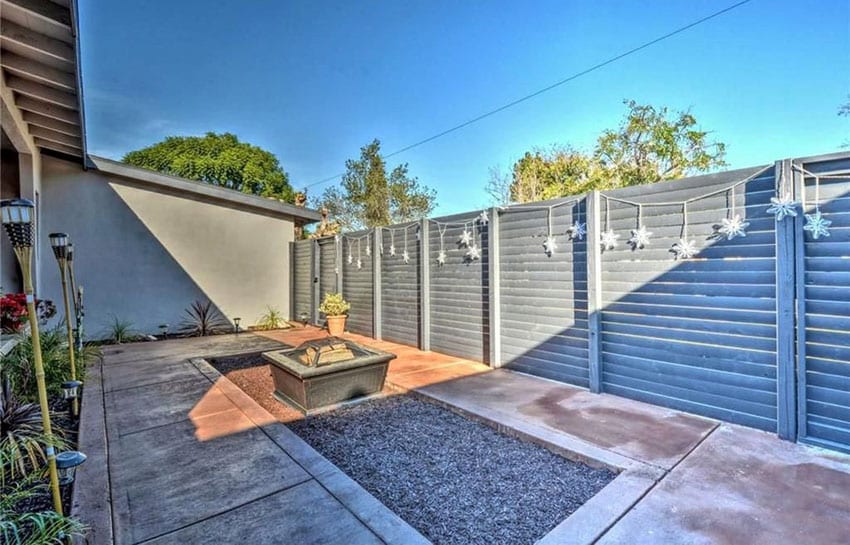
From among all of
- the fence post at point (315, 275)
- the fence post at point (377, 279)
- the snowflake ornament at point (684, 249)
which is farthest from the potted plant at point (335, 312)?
the snowflake ornament at point (684, 249)

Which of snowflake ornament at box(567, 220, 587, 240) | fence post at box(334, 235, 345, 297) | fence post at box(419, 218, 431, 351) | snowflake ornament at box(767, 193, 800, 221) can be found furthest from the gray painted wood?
fence post at box(334, 235, 345, 297)

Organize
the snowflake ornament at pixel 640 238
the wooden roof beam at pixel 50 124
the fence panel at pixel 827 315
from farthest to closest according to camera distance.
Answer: the wooden roof beam at pixel 50 124 < the snowflake ornament at pixel 640 238 < the fence panel at pixel 827 315

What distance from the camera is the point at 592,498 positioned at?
7.47ft

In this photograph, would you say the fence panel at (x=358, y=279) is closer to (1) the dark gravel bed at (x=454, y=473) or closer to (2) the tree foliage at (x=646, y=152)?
(1) the dark gravel bed at (x=454, y=473)

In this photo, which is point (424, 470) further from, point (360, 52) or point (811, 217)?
point (360, 52)

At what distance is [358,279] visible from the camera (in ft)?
25.9

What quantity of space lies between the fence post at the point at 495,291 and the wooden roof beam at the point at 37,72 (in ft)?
16.6

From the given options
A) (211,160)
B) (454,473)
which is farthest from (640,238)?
(211,160)

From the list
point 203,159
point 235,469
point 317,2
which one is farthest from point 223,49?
point 203,159

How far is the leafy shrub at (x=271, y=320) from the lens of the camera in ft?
30.6

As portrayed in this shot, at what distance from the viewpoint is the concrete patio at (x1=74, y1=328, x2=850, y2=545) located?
1.99m

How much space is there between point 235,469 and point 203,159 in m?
25.6

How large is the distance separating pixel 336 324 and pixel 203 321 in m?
3.07

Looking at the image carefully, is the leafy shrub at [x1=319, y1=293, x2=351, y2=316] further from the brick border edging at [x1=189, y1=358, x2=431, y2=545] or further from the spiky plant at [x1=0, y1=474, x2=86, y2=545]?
the spiky plant at [x1=0, y1=474, x2=86, y2=545]
